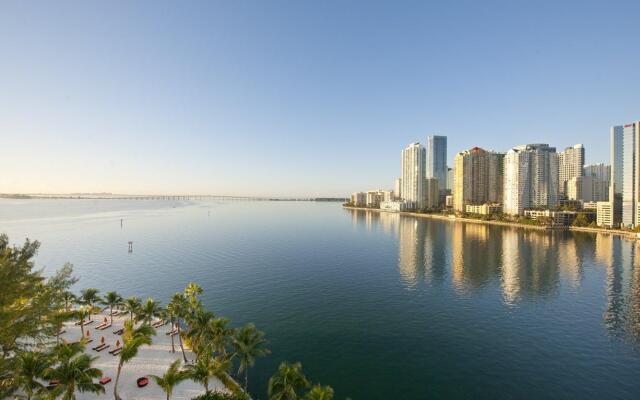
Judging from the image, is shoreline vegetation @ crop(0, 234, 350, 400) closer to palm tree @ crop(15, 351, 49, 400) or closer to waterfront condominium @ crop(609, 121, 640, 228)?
palm tree @ crop(15, 351, 49, 400)

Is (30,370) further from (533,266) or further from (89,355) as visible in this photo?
(533,266)

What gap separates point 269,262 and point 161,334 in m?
49.8

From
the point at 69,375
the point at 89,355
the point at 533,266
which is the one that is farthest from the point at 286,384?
the point at 533,266

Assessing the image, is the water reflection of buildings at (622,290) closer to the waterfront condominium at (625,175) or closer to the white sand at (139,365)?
the white sand at (139,365)

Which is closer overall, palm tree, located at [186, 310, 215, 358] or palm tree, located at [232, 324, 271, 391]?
palm tree, located at [232, 324, 271, 391]

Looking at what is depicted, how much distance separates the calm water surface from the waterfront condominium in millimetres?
75157

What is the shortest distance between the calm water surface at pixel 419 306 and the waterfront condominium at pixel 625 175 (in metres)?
75.2

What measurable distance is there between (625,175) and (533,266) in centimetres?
14882

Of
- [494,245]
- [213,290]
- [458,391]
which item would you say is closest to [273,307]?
[213,290]

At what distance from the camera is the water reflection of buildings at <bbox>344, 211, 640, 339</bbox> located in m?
63.8

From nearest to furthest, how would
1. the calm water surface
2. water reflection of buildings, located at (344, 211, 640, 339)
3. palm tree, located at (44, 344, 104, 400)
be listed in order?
palm tree, located at (44, 344, 104, 400) → the calm water surface → water reflection of buildings, located at (344, 211, 640, 339)

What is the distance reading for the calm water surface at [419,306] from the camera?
36.0 m

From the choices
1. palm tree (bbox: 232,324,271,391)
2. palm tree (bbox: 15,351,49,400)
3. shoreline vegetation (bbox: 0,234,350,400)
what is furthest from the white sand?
palm tree (bbox: 15,351,49,400)

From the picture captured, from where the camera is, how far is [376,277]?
78750 millimetres
